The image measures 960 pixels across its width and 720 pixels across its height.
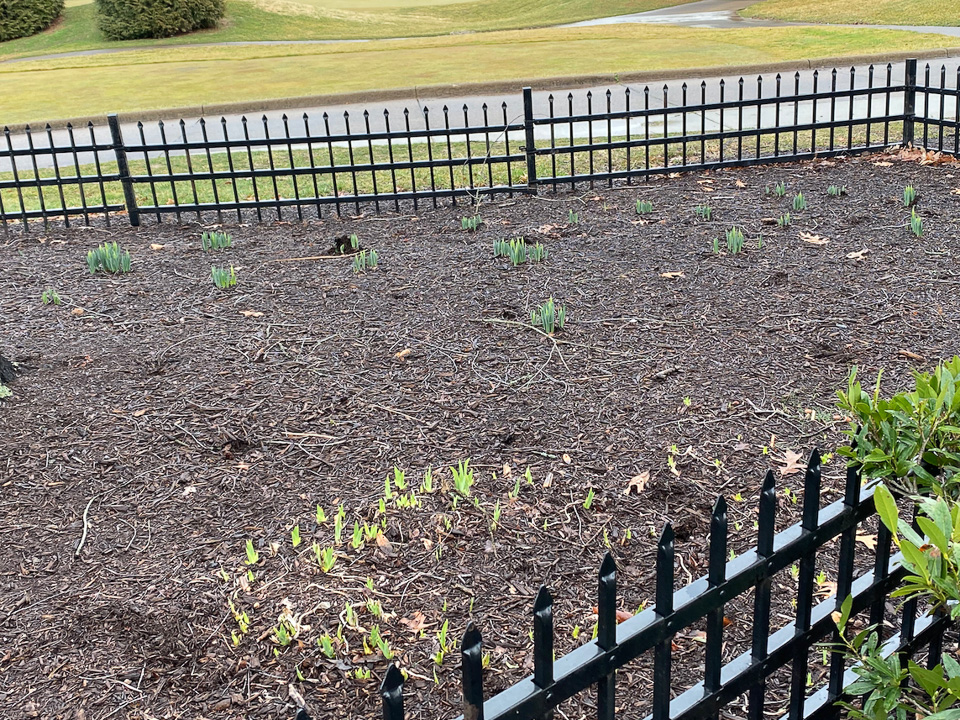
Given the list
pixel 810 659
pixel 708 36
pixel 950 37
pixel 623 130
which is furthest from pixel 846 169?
pixel 708 36

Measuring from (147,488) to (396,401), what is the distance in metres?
1.27

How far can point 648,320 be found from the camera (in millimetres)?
5484

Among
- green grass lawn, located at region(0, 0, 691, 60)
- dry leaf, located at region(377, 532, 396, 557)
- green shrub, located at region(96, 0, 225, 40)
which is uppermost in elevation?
green shrub, located at region(96, 0, 225, 40)

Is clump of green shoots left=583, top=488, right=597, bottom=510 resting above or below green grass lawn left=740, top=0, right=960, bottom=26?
below

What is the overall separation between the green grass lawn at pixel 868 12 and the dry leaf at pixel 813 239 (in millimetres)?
20625

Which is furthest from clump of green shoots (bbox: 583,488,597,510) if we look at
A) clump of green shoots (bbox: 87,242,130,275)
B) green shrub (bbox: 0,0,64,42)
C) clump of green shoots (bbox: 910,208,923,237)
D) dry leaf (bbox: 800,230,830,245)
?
green shrub (bbox: 0,0,64,42)

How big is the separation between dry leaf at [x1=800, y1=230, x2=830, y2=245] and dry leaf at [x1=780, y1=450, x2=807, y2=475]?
311 cm

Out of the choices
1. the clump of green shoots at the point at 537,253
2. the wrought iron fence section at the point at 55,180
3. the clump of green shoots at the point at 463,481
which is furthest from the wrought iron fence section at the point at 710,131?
the clump of green shoots at the point at 463,481

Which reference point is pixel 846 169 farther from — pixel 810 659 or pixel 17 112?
pixel 17 112

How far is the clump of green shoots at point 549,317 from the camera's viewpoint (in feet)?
17.2

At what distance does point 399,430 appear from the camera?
14.3 ft

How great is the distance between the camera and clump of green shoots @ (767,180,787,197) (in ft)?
25.7

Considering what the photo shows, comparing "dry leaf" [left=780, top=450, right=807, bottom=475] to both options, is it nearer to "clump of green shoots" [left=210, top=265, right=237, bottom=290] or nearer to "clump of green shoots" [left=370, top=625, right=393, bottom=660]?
"clump of green shoots" [left=370, top=625, right=393, bottom=660]

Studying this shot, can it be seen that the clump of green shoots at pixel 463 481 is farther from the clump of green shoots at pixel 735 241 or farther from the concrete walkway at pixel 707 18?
the concrete walkway at pixel 707 18
